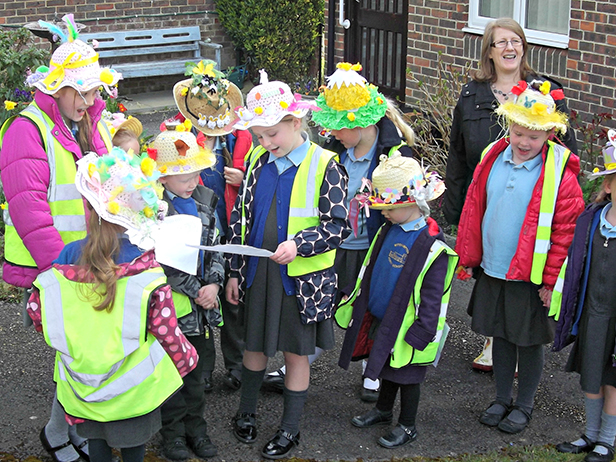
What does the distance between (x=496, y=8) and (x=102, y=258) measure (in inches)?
228

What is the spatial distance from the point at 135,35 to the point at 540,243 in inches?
364

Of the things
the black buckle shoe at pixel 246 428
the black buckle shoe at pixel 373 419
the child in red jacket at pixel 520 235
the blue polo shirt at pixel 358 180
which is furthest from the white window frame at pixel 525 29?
the black buckle shoe at pixel 246 428

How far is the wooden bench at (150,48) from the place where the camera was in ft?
38.1

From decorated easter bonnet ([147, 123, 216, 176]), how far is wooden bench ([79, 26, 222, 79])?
8250 mm

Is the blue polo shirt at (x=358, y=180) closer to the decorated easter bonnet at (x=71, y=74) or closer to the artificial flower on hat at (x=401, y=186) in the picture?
the artificial flower on hat at (x=401, y=186)

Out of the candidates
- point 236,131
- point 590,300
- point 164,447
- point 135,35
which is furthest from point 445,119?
point 135,35

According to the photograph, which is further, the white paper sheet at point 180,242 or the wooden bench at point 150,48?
the wooden bench at point 150,48

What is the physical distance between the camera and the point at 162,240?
3.29 metres

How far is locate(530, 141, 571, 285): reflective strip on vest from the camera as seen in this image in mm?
3863

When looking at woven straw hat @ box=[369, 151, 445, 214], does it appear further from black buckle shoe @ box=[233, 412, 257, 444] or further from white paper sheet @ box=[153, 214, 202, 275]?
black buckle shoe @ box=[233, 412, 257, 444]

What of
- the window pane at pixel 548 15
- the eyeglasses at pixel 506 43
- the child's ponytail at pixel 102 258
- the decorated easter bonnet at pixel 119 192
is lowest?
the child's ponytail at pixel 102 258

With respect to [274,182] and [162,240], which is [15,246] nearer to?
[162,240]

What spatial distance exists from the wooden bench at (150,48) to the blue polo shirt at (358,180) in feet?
26.0

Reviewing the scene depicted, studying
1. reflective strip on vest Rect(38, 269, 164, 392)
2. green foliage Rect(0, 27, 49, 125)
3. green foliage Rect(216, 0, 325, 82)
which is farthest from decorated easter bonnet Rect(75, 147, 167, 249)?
green foliage Rect(216, 0, 325, 82)
